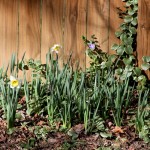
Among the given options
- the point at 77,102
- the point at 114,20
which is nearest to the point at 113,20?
the point at 114,20

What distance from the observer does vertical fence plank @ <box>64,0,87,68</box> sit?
5383 millimetres

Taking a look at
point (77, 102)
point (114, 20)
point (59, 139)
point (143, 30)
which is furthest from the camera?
point (114, 20)

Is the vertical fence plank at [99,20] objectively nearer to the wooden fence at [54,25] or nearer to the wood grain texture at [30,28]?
the wooden fence at [54,25]

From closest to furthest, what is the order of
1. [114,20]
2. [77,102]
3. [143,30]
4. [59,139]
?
[59,139]
[77,102]
[143,30]
[114,20]

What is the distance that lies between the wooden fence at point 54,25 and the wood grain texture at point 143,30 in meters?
0.25

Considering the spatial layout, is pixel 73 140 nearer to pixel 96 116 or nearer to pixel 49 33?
pixel 96 116

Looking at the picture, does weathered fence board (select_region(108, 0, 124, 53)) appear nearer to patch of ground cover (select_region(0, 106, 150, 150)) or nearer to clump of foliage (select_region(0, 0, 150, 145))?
clump of foliage (select_region(0, 0, 150, 145))

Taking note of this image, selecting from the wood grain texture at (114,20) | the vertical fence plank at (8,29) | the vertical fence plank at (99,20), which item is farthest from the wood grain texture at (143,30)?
the vertical fence plank at (8,29)

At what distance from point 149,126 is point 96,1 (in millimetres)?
1575

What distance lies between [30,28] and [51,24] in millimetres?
209

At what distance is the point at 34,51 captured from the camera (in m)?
5.45

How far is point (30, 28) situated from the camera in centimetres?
543

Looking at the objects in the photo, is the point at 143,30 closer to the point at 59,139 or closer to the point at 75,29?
the point at 75,29

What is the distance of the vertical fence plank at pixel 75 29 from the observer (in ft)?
17.7
